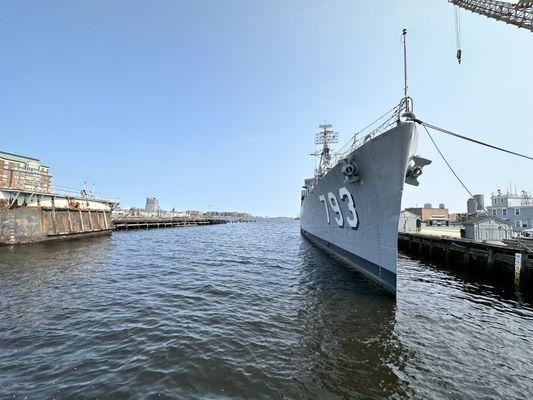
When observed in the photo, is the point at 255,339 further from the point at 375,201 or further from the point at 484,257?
the point at 484,257

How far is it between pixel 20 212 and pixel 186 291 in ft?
61.0

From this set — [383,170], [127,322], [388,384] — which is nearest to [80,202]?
[127,322]

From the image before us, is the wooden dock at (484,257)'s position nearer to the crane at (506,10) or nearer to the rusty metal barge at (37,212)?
the crane at (506,10)

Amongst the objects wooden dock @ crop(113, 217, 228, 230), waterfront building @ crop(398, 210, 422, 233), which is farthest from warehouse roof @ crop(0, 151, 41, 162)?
waterfront building @ crop(398, 210, 422, 233)

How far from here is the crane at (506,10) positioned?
12992mm

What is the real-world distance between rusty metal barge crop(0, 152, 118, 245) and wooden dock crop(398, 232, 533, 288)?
28705 mm

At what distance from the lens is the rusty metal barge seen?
18219 mm

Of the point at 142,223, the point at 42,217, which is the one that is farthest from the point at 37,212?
the point at 142,223

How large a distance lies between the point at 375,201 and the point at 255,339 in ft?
22.2

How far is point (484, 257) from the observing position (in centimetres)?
1324

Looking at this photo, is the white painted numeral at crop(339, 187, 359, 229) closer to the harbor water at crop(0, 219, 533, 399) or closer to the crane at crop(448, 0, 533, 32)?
the harbor water at crop(0, 219, 533, 399)

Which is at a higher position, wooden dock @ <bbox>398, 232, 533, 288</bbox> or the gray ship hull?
the gray ship hull

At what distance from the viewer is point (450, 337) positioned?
19.0 ft

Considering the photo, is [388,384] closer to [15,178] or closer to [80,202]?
[15,178]
